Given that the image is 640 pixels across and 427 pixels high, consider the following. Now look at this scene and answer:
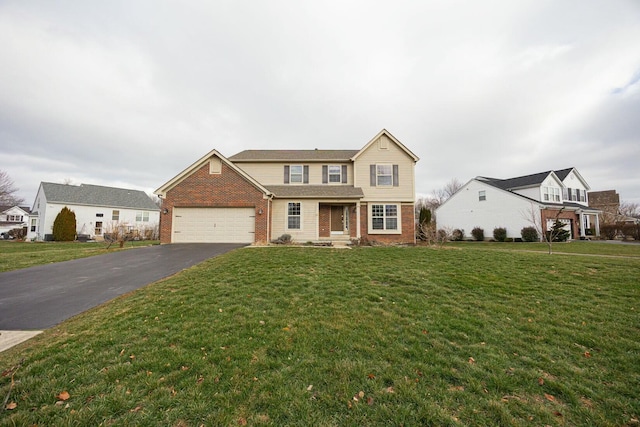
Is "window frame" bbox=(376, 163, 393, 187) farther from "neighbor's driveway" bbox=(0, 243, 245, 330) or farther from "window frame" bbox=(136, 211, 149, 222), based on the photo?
"window frame" bbox=(136, 211, 149, 222)

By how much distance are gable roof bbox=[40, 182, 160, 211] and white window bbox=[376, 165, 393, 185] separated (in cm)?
3296

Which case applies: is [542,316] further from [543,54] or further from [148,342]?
[543,54]

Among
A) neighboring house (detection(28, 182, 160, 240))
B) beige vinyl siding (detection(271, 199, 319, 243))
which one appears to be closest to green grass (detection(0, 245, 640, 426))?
beige vinyl siding (detection(271, 199, 319, 243))

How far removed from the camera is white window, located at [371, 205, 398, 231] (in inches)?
701

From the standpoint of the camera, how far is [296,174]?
749 inches

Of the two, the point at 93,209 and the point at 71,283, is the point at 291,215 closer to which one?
the point at 71,283

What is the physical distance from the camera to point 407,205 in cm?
1806

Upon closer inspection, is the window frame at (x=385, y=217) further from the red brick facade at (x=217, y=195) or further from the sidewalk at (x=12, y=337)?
the sidewalk at (x=12, y=337)

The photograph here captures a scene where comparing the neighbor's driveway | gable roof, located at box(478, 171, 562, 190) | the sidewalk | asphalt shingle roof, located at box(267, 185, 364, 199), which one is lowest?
the sidewalk

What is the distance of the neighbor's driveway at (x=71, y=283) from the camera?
16.7ft

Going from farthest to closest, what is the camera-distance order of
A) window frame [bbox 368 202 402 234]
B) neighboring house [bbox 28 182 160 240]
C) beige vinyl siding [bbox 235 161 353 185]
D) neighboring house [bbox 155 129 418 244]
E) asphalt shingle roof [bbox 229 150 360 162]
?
1. neighboring house [bbox 28 182 160 240]
2. beige vinyl siding [bbox 235 161 353 185]
3. asphalt shingle roof [bbox 229 150 360 162]
4. window frame [bbox 368 202 402 234]
5. neighboring house [bbox 155 129 418 244]

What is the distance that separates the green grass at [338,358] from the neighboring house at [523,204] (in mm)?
22612

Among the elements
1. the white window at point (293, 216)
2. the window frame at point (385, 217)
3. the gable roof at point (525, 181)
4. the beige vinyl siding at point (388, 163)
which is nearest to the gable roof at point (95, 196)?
the white window at point (293, 216)

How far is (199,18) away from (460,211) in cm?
3065
